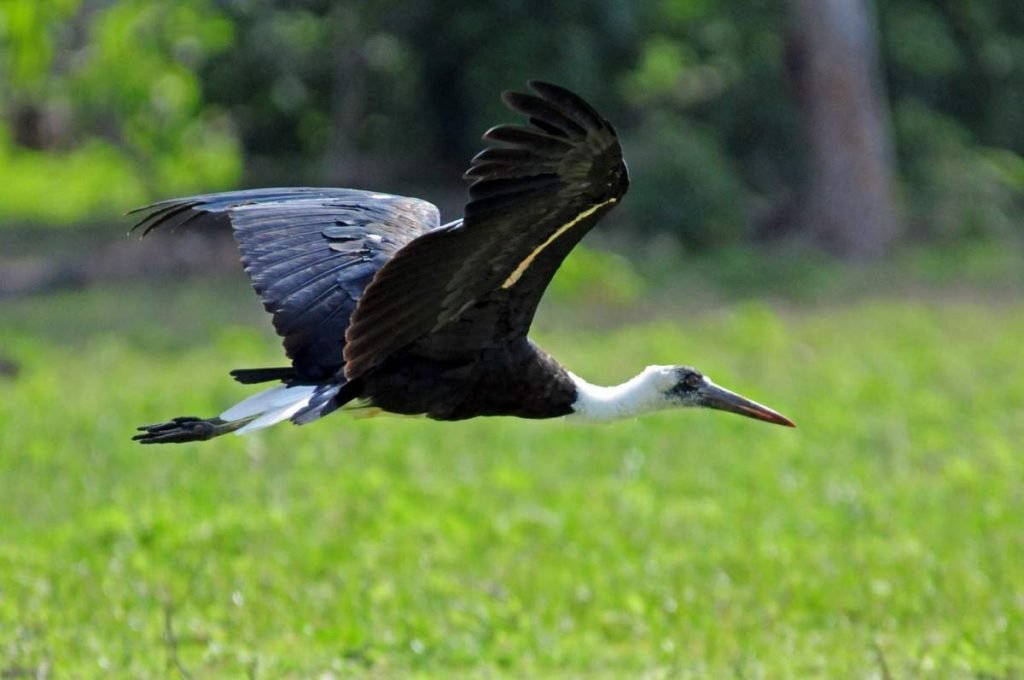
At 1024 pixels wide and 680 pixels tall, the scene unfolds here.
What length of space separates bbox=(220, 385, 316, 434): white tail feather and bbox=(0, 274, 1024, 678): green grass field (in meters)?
0.79

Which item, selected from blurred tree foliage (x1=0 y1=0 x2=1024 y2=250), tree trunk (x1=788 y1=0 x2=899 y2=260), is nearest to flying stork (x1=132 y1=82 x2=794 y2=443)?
blurred tree foliage (x1=0 y1=0 x2=1024 y2=250)

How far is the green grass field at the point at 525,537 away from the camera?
5324 millimetres

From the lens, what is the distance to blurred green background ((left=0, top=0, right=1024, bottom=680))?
5.57 metres

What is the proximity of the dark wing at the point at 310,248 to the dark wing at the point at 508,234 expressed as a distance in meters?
0.42

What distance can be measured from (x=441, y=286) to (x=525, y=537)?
2.18m

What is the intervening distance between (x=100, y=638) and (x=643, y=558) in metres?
1.94

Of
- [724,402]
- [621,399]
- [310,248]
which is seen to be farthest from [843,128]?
[310,248]

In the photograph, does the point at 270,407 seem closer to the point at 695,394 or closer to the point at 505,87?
the point at 695,394

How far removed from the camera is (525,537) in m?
6.40

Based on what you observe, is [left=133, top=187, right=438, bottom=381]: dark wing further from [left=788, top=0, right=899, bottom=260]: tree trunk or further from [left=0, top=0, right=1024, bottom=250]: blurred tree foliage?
[left=788, top=0, right=899, bottom=260]: tree trunk

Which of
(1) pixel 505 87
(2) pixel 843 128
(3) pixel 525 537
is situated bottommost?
(2) pixel 843 128

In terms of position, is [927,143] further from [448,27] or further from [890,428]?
[890,428]

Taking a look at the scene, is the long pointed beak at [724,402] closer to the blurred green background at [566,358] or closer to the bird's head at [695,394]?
the bird's head at [695,394]

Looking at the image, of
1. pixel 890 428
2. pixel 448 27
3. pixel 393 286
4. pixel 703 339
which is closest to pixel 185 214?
pixel 393 286
